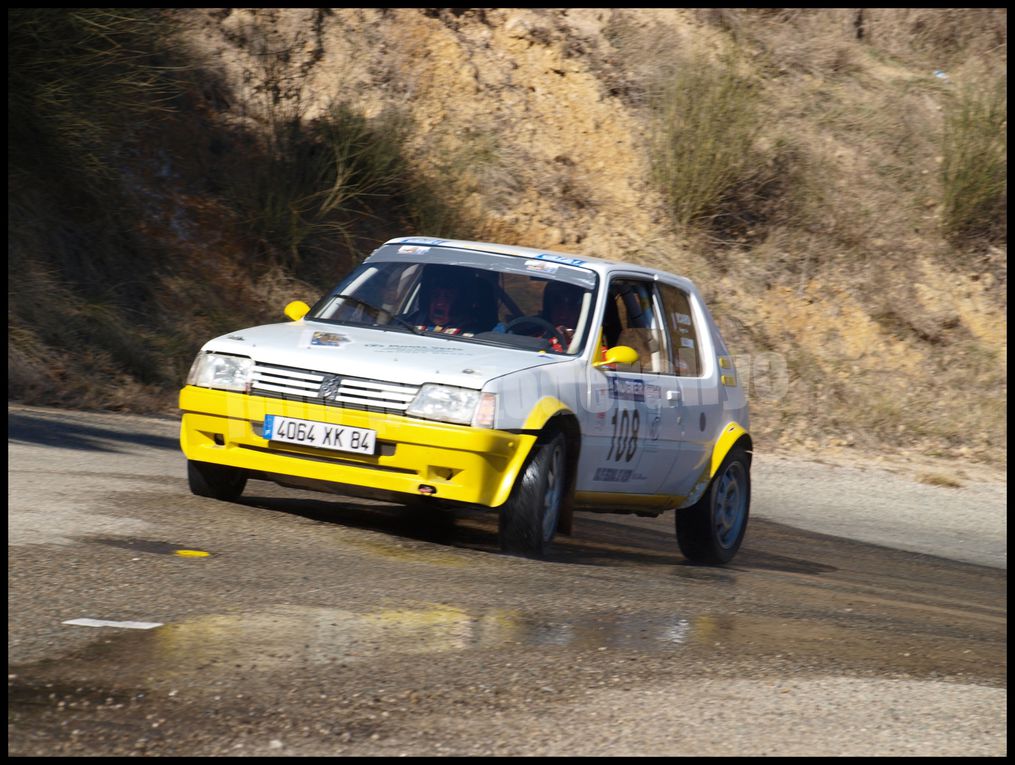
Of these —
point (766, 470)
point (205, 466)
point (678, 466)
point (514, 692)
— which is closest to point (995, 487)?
point (766, 470)

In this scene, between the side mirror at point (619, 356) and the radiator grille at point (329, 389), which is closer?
the radiator grille at point (329, 389)

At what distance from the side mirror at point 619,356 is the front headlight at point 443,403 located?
114 cm

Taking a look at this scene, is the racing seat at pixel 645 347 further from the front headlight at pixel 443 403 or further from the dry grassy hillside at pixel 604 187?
the dry grassy hillside at pixel 604 187

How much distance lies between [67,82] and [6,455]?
937 cm

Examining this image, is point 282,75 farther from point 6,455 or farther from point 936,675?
point 936,675

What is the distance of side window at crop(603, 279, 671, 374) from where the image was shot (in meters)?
8.92

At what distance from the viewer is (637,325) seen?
9.12 m

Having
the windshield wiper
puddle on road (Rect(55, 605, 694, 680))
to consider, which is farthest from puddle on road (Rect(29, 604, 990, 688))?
the windshield wiper

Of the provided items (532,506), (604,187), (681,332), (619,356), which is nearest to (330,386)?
(532,506)

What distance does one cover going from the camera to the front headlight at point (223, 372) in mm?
7863

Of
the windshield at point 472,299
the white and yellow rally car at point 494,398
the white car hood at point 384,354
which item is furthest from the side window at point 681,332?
the white car hood at point 384,354

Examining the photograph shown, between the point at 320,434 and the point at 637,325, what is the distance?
2379mm

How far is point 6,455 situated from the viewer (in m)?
9.86

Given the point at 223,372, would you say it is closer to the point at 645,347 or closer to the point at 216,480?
the point at 216,480
